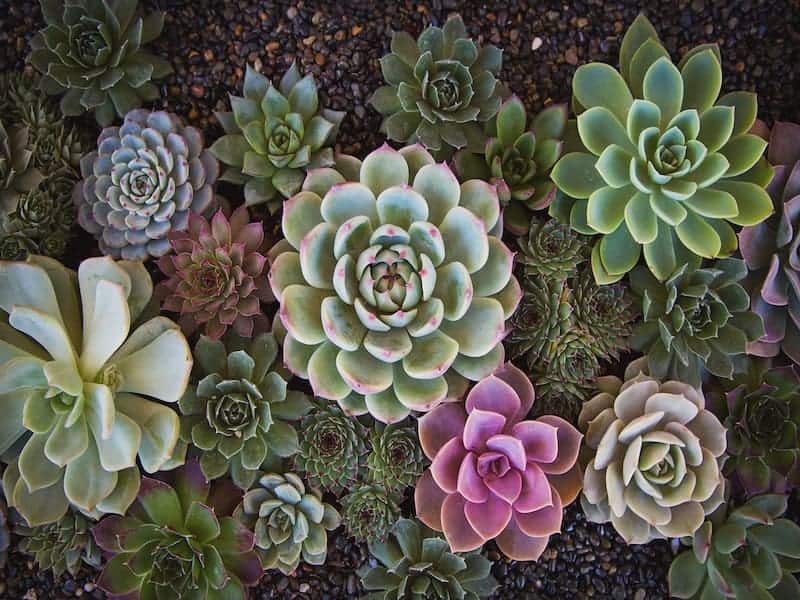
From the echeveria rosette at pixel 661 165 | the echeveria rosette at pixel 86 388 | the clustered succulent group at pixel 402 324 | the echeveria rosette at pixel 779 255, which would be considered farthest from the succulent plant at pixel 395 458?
the echeveria rosette at pixel 779 255

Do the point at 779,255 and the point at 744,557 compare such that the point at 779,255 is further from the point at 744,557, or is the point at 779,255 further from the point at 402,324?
the point at 402,324

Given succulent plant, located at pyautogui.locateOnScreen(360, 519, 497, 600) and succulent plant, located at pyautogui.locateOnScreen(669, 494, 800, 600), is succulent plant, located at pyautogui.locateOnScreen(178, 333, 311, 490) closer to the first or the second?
succulent plant, located at pyautogui.locateOnScreen(360, 519, 497, 600)

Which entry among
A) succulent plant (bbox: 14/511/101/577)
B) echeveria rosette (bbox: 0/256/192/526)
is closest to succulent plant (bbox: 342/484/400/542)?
echeveria rosette (bbox: 0/256/192/526)

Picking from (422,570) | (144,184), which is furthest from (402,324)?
(144,184)

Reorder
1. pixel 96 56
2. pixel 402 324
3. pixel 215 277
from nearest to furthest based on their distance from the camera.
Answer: pixel 402 324 < pixel 215 277 < pixel 96 56

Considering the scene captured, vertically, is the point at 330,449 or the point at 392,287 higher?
the point at 392,287

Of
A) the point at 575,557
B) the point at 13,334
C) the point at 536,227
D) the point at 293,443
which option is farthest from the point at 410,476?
the point at 13,334

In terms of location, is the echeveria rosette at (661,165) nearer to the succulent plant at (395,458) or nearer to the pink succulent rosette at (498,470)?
the pink succulent rosette at (498,470)

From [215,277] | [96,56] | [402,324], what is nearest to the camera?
[402,324]

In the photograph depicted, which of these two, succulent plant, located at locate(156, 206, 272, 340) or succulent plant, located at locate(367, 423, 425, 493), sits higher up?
succulent plant, located at locate(156, 206, 272, 340)
